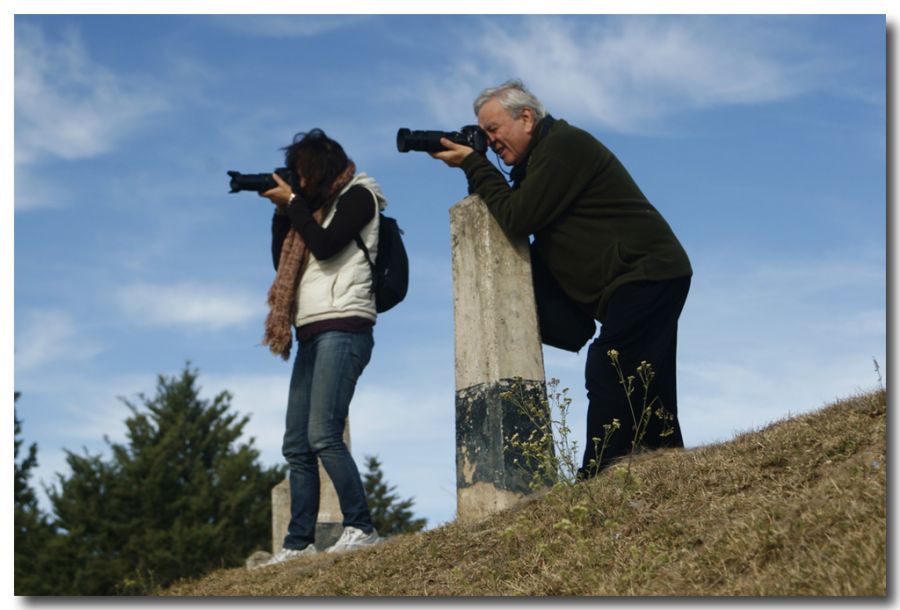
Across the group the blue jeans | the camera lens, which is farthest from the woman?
the camera lens

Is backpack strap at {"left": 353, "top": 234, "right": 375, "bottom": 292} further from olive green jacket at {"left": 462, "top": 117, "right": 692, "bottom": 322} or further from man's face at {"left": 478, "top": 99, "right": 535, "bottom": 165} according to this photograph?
man's face at {"left": 478, "top": 99, "right": 535, "bottom": 165}

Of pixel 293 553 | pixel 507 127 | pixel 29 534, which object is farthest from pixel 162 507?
pixel 507 127

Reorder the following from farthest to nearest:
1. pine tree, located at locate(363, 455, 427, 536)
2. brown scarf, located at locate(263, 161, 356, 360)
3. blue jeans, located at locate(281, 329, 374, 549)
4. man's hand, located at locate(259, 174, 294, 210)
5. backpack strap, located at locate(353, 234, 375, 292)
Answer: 1. pine tree, located at locate(363, 455, 427, 536)
2. man's hand, located at locate(259, 174, 294, 210)
3. brown scarf, located at locate(263, 161, 356, 360)
4. backpack strap, located at locate(353, 234, 375, 292)
5. blue jeans, located at locate(281, 329, 374, 549)

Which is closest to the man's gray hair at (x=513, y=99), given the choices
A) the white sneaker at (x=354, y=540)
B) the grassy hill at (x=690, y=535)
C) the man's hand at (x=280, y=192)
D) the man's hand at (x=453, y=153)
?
the man's hand at (x=453, y=153)

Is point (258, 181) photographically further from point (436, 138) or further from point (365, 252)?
point (436, 138)

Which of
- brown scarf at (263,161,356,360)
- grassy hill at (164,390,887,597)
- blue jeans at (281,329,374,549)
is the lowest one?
grassy hill at (164,390,887,597)

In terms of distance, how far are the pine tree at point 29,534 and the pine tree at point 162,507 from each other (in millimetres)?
377

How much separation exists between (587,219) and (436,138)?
1.17 metres

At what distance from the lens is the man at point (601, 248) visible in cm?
565

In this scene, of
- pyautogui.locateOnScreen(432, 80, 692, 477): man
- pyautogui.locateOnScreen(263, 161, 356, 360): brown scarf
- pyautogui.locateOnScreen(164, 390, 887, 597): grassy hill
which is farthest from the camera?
pyautogui.locateOnScreen(263, 161, 356, 360): brown scarf

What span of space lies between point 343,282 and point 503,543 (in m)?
2.22

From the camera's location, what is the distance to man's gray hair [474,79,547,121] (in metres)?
6.06

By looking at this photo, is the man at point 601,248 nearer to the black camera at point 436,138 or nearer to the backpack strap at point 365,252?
the black camera at point 436,138

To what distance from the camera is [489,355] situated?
19.3 feet
